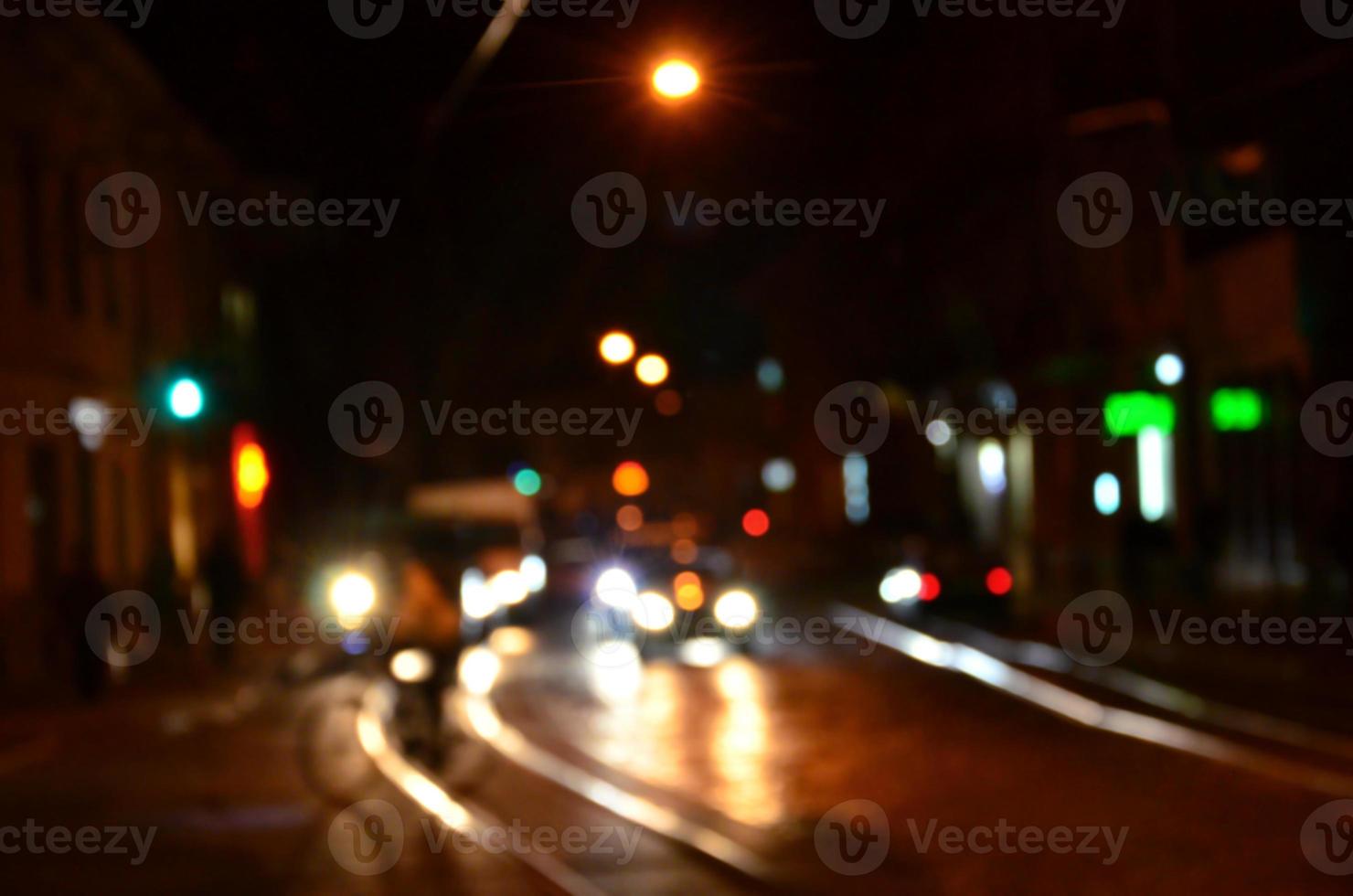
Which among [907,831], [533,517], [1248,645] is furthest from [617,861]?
[533,517]

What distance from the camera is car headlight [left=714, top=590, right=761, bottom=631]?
24.4m

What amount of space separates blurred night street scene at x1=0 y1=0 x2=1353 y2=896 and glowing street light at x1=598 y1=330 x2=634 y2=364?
0.24 m

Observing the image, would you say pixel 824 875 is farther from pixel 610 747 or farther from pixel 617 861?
pixel 610 747

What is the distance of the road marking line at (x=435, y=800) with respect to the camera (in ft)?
30.3

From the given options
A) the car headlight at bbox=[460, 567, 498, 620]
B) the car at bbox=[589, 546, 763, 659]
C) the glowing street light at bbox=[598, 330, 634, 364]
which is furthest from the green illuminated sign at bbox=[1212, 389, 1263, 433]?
the glowing street light at bbox=[598, 330, 634, 364]

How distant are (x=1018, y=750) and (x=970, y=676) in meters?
6.74

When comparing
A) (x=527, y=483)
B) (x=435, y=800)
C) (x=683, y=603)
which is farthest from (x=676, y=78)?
(x=527, y=483)

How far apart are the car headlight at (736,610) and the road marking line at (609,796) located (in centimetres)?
631

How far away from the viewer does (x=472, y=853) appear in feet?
33.6

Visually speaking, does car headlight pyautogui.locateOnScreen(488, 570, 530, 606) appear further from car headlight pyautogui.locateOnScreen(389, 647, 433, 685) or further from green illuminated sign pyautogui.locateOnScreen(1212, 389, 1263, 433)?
car headlight pyautogui.locateOnScreen(389, 647, 433, 685)

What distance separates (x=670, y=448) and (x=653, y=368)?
1455 cm

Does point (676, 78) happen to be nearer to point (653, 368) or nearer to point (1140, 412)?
point (653, 368)

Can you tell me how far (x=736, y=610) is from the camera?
24375 millimetres

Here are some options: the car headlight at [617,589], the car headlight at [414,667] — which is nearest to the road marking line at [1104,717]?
the car headlight at [617,589]
